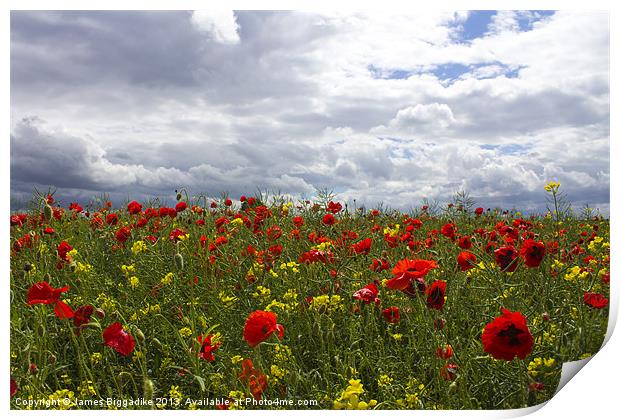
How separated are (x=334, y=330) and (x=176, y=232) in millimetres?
731

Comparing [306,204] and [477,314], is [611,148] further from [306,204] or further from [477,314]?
[306,204]

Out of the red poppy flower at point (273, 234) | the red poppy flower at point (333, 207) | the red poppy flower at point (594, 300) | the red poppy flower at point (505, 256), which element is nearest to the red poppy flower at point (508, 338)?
→ the red poppy flower at point (505, 256)

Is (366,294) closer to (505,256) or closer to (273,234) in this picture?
(505,256)

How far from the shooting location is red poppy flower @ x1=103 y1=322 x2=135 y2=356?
1.20 m

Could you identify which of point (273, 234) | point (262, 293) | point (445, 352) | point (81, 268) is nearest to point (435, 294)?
point (445, 352)

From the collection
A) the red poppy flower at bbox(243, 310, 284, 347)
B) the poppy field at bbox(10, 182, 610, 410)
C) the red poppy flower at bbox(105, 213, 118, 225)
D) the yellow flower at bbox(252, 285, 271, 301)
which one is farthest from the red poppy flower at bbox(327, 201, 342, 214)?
the red poppy flower at bbox(243, 310, 284, 347)

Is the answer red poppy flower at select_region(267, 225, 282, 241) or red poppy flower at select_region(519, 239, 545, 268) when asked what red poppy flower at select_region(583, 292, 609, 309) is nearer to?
red poppy flower at select_region(519, 239, 545, 268)

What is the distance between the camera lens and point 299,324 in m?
1.57

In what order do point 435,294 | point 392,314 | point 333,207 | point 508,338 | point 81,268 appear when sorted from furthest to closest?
point 333,207 → point 81,268 → point 392,314 → point 435,294 → point 508,338

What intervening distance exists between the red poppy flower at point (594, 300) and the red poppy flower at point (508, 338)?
544 mm

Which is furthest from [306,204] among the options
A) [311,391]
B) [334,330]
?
[311,391]

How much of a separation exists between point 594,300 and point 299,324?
89 cm

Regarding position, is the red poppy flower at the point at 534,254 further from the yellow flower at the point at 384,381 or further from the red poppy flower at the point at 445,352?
the yellow flower at the point at 384,381

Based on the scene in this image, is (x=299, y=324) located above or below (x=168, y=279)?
below
